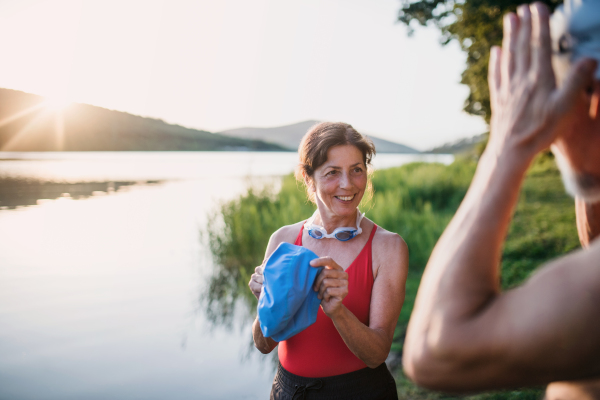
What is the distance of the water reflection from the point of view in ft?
64.8

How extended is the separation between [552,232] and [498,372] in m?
9.71

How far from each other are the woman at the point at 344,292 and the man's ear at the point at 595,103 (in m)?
1.07

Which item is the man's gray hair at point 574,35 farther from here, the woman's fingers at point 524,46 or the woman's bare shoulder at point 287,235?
the woman's bare shoulder at point 287,235

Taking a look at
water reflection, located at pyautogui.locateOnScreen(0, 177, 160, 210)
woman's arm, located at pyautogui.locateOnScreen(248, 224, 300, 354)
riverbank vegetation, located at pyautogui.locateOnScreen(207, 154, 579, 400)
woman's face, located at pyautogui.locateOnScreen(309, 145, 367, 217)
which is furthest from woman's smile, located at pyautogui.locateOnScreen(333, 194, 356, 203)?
water reflection, located at pyautogui.locateOnScreen(0, 177, 160, 210)

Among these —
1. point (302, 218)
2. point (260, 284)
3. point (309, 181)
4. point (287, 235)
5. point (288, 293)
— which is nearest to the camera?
point (288, 293)

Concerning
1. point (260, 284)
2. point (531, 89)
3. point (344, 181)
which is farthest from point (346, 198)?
point (531, 89)

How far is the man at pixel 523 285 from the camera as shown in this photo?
67cm

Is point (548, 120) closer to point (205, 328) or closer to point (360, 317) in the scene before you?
point (360, 317)

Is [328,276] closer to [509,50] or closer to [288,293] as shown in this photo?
[288,293]

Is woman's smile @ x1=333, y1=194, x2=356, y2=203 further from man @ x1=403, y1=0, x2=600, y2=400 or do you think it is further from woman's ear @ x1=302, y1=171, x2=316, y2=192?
man @ x1=403, y1=0, x2=600, y2=400

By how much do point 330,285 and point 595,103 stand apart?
1141 millimetres

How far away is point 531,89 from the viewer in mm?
787

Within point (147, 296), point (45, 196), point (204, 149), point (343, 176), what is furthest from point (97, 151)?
point (343, 176)

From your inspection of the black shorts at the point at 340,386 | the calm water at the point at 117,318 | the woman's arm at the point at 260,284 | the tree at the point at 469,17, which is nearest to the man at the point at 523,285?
the woman's arm at the point at 260,284
